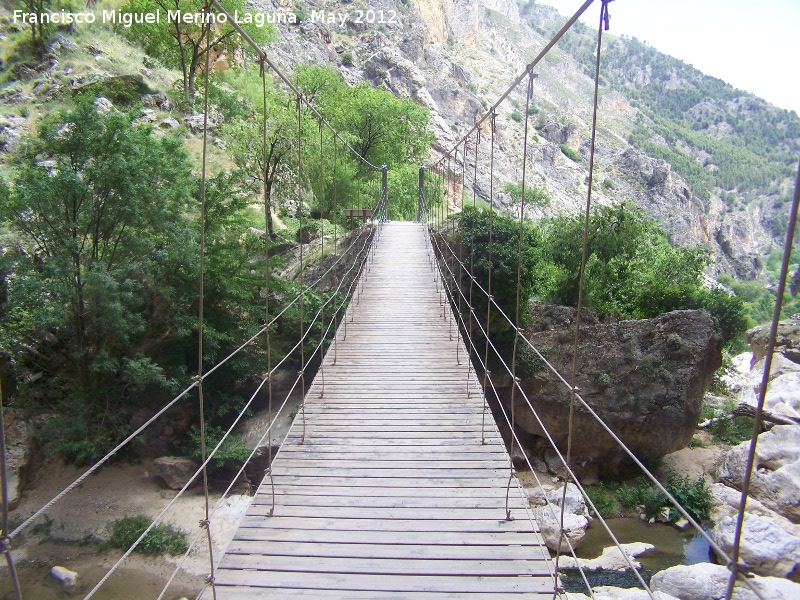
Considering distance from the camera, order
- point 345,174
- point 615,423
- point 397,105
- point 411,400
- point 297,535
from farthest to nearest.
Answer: point 397,105
point 345,174
point 615,423
point 411,400
point 297,535

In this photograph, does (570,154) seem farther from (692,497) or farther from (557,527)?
(557,527)

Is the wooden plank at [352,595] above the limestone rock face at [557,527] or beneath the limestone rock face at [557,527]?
above

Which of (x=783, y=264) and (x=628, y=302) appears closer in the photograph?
(x=783, y=264)

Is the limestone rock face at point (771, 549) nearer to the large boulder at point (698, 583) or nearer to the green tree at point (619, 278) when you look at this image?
the large boulder at point (698, 583)

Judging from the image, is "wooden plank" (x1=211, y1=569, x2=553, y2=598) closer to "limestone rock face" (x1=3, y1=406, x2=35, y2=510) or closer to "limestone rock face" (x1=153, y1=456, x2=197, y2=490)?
"limestone rock face" (x1=153, y1=456, x2=197, y2=490)

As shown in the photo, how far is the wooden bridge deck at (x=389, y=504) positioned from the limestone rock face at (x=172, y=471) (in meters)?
4.61

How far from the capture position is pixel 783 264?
→ 3.03ft

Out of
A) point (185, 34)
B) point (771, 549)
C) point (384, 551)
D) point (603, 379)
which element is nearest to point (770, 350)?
point (384, 551)

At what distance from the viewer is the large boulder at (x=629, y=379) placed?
9.40m

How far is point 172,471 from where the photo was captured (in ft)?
25.6

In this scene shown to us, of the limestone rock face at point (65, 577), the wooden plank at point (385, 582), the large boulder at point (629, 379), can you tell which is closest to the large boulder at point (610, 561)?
the large boulder at point (629, 379)

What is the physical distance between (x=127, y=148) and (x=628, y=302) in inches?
357

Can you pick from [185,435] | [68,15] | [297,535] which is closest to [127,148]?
[185,435]

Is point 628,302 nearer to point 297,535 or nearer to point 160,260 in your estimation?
point 160,260
